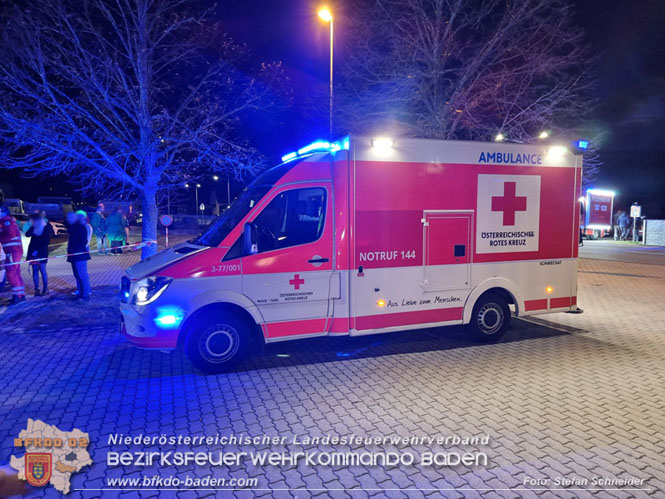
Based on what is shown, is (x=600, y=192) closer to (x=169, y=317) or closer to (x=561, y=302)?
(x=561, y=302)

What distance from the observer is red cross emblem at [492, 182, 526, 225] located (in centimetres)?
675

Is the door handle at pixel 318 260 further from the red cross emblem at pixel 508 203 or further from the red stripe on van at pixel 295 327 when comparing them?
the red cross emblem at pixel 508 203

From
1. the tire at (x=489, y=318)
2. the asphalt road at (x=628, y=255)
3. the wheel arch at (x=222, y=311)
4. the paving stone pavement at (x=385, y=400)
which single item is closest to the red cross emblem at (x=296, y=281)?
the wheel arch at (x=222, y=311)

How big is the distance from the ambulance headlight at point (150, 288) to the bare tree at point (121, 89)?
4322 millimetres

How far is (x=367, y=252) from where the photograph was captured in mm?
6090

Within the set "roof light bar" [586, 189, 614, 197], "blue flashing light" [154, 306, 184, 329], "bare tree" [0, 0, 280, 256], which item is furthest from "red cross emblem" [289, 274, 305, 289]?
"roof light bar" [586, 189, 614, 197]

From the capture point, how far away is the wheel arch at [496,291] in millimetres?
6691

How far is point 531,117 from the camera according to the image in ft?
39.9

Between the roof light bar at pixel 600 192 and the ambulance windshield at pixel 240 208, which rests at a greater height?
the roof light bar at pixel 600 192

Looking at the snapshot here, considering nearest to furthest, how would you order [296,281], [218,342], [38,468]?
1. [38,468]
2. [218,342]
3. [296,281]

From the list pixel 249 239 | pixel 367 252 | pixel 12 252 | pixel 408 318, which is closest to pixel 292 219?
pixel 249 239

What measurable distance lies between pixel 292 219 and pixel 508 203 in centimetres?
323

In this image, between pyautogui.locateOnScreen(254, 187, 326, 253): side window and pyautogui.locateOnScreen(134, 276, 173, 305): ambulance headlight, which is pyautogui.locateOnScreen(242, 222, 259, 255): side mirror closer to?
pyautogui.locateOnScreen(254, 187, 326, 253): side window

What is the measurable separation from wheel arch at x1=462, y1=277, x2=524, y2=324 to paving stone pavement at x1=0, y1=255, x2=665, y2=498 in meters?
0.56
